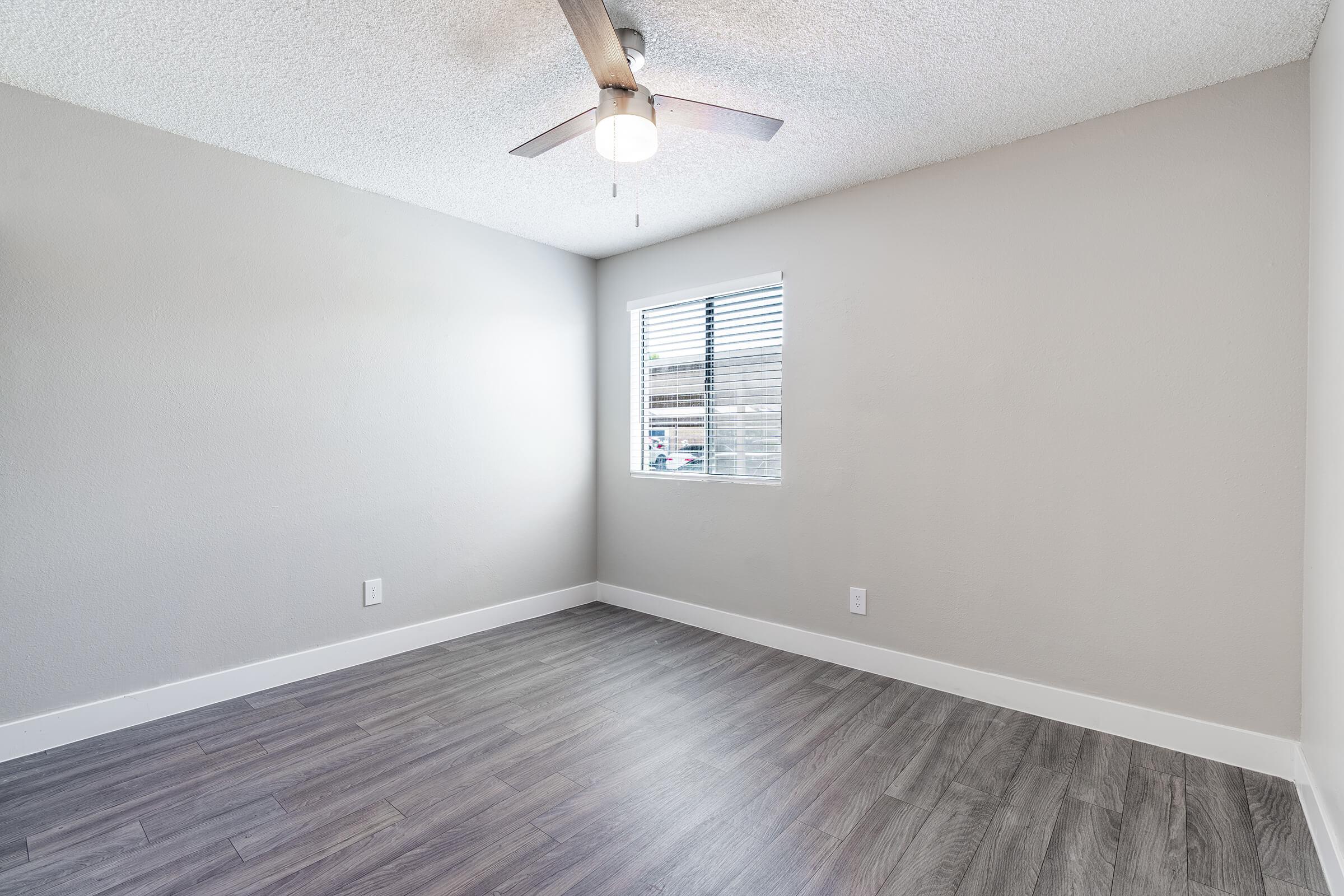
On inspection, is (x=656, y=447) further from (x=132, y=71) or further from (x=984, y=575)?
(x=132, y=71)

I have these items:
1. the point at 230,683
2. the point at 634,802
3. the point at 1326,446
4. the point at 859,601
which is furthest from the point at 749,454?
the point at 230,683

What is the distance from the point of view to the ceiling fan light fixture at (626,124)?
186 cm

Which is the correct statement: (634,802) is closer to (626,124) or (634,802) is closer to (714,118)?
(626,124)

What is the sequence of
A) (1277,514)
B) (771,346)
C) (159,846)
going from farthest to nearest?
(771,346) → (1277,514) → (159,846)

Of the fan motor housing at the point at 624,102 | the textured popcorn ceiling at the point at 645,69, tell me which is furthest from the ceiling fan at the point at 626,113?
the textured popcorn ceiling at the point at 645,69

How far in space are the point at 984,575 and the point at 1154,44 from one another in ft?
6.43

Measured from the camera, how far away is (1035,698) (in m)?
2.55

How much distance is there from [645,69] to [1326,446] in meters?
2.33

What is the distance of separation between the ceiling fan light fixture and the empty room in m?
0.01

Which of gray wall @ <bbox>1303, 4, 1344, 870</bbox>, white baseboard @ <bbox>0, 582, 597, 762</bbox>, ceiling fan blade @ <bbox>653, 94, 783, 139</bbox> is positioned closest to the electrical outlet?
gray wall @ <bbox>1303, 4, 1344, 870</bbox>

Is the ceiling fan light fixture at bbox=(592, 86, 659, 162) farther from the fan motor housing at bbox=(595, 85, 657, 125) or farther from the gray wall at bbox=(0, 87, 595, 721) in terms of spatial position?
the gray wall at bbox=(0, 87, 595, 721)

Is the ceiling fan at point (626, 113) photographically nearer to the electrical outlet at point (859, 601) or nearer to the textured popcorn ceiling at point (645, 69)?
the textured popcorn ceiling at point (645, 69)

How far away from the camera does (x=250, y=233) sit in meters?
2.78

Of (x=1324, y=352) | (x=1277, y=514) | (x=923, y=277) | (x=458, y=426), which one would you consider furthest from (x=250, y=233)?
(x=1277, y=514)
